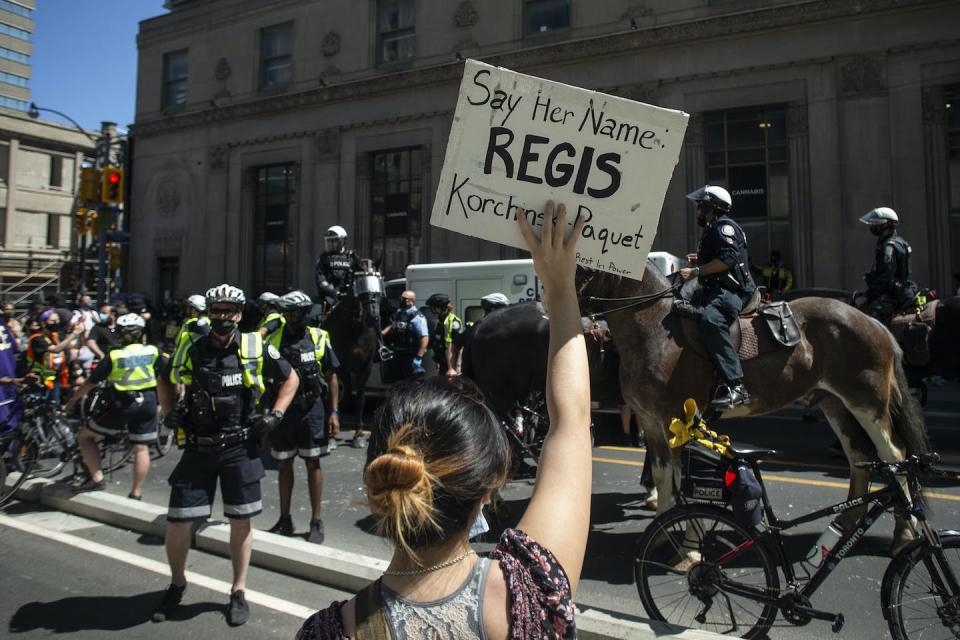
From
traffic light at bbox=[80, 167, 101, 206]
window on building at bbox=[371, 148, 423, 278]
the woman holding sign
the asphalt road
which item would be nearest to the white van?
the asphalt road

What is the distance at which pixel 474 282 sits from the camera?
44.0ft

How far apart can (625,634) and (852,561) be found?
102 inches

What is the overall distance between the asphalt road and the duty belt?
115cm

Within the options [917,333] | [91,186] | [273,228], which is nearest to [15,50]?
[273,228]

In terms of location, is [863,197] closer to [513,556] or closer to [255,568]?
[255,568]

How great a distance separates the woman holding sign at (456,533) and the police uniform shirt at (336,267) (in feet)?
33.7

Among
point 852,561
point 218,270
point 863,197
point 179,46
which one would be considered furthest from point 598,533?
point 179,46

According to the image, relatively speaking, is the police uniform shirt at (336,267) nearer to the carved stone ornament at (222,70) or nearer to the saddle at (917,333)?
the saddle at (917,333)

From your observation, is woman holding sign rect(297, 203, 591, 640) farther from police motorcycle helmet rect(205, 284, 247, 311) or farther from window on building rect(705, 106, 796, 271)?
window on building rect(705, 106, 796, 271)

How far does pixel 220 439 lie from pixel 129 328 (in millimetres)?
3683

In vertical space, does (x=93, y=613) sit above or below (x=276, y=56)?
below

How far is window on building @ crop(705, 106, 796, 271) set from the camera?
60.1 feet

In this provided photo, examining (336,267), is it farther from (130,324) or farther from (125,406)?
(125,406)

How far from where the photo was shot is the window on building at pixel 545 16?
21141 mm
